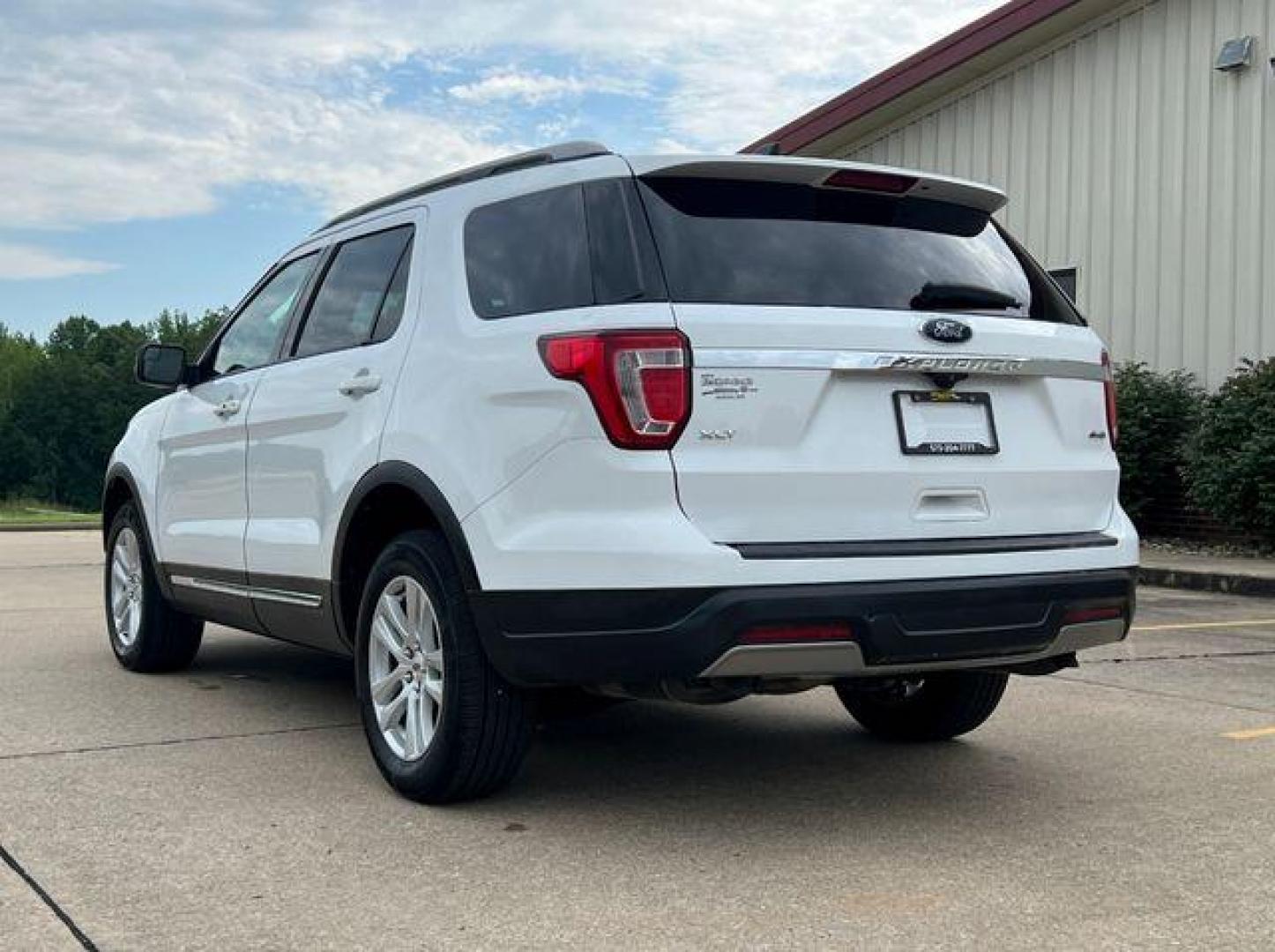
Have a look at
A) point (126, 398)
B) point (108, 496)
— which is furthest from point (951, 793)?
point (126, 398)

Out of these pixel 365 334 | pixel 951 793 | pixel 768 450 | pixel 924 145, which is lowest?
pixel 951 793

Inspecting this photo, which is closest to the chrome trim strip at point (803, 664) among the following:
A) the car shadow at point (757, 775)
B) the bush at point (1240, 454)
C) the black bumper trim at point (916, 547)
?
the black bumper trim at point (916, 547)

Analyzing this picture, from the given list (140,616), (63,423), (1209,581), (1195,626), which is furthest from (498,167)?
(63,423)

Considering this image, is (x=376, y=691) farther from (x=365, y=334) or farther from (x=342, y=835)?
(x=365, y=334)

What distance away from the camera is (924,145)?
17562mm

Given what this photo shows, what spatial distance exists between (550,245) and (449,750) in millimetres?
1474

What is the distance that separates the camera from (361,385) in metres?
4.78

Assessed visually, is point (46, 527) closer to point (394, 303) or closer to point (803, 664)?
point (394, 303)

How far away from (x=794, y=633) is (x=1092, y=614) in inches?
40.5

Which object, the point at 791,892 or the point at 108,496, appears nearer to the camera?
the point at 791,892

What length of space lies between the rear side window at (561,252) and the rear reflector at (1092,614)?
4.81 ft

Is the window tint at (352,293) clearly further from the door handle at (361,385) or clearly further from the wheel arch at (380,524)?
the wheel arch at (380,524)

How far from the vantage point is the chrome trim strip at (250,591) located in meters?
5.12

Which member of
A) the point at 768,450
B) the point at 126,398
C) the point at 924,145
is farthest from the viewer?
the point at 126,398
